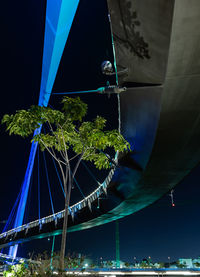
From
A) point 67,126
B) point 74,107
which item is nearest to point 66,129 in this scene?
point 67,126

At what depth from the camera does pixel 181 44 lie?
193 inches

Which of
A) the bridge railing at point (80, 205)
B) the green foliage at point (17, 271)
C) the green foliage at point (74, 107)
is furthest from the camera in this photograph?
the bridge railing at point (80, 205)

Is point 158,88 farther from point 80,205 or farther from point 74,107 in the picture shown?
point 80,205

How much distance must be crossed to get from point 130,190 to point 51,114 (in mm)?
9504

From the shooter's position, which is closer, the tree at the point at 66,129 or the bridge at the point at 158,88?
the bridge at the point at 158,88

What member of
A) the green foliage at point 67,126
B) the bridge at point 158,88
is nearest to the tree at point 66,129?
the green foliage at point 67,126

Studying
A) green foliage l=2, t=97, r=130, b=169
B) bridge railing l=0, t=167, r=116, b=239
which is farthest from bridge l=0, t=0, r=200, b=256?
bridge railing l=0, t=167, r=116, b=239

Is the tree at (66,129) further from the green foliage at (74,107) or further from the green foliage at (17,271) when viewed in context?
the green foliage at (17,271)

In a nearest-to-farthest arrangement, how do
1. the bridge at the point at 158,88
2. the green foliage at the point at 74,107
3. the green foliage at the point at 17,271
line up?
the bridge at the point at 158,88 → the green foliage at the point at 17,271 → the green foliage at the point at 74,107

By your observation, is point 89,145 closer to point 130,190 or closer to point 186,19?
point 186,19

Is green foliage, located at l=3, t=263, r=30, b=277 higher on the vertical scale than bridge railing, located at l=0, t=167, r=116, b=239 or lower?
lower

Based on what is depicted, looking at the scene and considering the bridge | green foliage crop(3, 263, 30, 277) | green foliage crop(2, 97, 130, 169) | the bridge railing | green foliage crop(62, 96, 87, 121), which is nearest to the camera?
the bridge

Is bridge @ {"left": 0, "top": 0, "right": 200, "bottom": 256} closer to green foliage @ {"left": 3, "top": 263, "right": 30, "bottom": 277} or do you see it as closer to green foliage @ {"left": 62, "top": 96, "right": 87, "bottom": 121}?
green foliage @ {"left": 62, "top": 96, "right": 87, "bottom": 121}

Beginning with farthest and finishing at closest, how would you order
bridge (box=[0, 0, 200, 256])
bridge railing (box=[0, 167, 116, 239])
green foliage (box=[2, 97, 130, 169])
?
bridge railing (box=[0, 167, 116, 239]) → green foliage (box=[2, 97, 130, 169]) → bridge (box=[0, 0, 200, 256])
